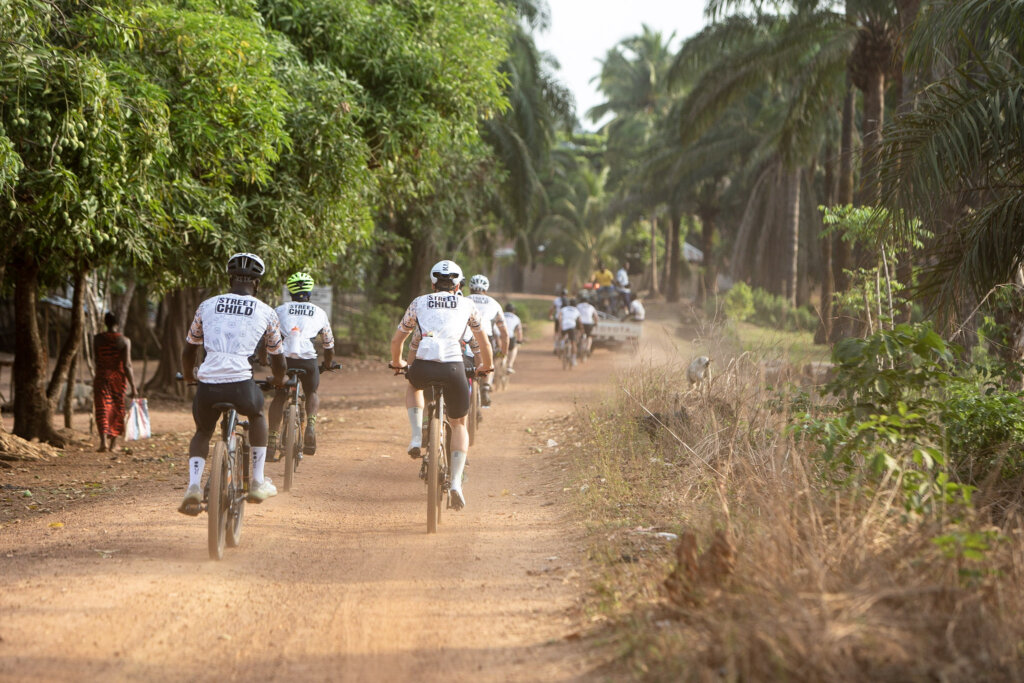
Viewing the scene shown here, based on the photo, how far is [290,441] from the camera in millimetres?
9172

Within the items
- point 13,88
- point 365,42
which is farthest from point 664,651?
point 365,42

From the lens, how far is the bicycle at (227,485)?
20.9 ft

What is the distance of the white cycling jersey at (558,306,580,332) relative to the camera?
2386 centimetres

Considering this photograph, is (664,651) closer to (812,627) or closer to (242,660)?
(812,627)

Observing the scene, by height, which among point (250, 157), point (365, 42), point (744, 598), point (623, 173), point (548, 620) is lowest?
point (548, 620)

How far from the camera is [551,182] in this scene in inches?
2126

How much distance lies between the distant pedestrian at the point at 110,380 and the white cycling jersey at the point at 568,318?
486 inches

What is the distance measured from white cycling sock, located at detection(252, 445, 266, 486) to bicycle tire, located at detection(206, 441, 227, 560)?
0.49 m

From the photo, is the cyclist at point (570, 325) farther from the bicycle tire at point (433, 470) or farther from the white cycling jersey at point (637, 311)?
A: the bicycle tire at point (433, 470)

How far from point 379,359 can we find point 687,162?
1679 cm

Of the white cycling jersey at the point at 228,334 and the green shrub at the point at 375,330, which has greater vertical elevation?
the white cycling jersey at the point at 228,334

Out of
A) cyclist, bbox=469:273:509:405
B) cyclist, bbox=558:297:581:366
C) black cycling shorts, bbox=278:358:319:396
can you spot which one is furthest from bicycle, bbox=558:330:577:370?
black cycling shorts, bbox=278:358:319:396

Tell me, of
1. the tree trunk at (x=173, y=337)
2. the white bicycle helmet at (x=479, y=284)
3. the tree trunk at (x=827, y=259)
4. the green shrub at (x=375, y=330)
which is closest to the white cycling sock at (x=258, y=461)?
the white bicycle helmet at (x=479, y=284)

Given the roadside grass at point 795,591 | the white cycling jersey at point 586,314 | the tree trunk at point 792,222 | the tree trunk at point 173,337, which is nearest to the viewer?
the roadside grass at point 795,591
